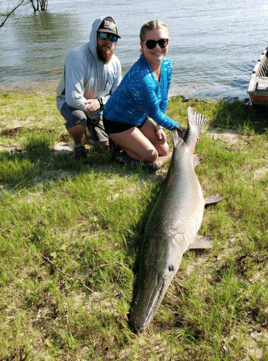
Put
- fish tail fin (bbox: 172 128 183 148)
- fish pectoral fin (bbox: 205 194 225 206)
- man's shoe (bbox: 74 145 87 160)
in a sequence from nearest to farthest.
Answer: fish pectoral fin (bbox: 205 194 225 206) < fish tail fin (bbox: 172 128 183 148) < man's shoe (bbox: 74 145 87 160)

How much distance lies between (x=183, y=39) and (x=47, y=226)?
71.3 ft

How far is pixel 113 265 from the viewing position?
9.30ft

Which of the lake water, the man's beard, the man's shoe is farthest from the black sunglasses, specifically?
the lake water

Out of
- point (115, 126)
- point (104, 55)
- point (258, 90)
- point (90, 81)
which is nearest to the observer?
point (115, 126)

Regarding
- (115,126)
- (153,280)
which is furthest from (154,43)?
(153,280)

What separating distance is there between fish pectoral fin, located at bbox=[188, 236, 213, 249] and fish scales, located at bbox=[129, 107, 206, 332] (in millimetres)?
44

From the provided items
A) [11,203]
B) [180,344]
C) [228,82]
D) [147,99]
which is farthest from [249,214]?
[228,82]

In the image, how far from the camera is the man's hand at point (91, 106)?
4842 millimetres

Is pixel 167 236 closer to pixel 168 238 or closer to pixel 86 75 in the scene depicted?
pixel 168 238

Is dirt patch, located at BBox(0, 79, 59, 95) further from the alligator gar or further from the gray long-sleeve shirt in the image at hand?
the alligator gar

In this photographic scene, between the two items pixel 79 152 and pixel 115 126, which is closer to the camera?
pixel 115 126

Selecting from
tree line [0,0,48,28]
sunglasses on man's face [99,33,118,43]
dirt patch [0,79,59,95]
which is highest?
tree line [0,0,48,28]

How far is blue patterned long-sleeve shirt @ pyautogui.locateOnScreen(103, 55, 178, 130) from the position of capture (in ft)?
13.4

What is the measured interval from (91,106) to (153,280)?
10.6 feet
